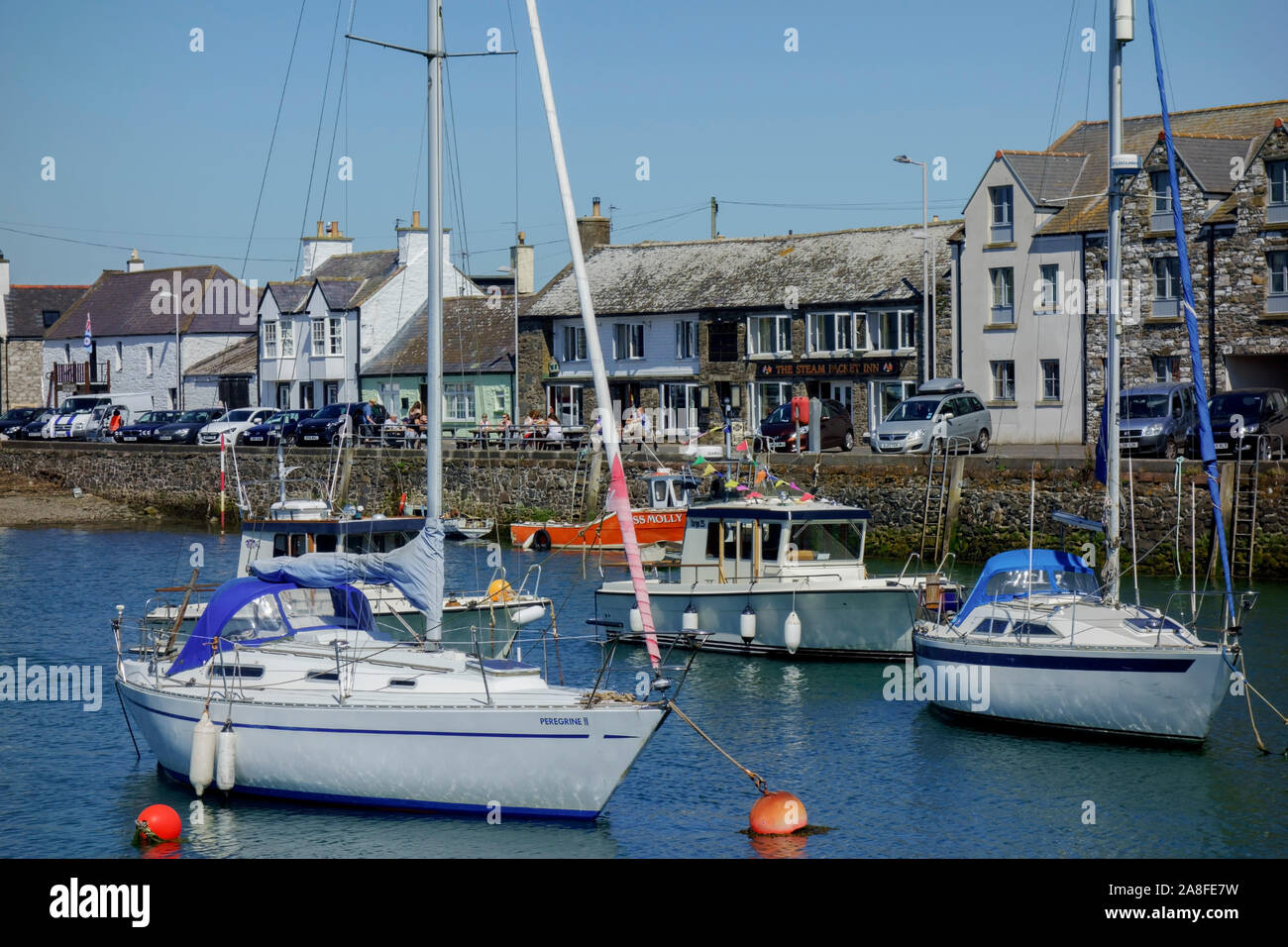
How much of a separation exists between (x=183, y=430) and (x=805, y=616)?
40.6 m

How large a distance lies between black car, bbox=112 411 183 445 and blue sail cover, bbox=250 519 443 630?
45.4 metres

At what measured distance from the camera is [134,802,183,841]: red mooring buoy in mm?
16844

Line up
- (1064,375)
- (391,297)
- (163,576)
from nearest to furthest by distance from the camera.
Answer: (163,576) < (1064,375) < (391,297)

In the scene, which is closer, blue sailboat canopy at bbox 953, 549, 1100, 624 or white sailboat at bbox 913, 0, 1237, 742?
white sailboat at bbox 913, 0, 1237, 742

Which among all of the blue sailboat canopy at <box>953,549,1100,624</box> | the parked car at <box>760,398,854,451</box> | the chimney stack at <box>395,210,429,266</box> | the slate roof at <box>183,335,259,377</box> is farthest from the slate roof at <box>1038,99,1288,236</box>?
the slate roof at <box>183,335,259,377</box>

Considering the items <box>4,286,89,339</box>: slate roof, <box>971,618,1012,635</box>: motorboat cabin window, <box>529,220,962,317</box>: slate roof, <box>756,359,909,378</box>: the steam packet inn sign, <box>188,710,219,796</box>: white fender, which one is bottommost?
<box>188,710,219,796</box>: white fender

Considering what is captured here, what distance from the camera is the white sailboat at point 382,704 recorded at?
648 inches

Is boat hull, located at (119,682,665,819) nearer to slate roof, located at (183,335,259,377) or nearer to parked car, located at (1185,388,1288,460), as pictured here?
parked car, located at (1185,388,1288,460)

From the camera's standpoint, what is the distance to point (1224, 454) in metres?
36.1

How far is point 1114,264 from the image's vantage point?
22.6 meters

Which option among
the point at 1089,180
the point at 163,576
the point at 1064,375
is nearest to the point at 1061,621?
the point at 163,576
